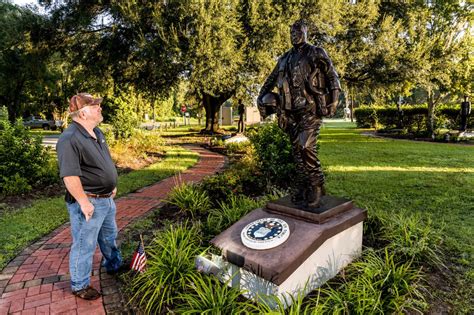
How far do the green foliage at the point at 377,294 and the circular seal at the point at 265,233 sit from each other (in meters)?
0.63

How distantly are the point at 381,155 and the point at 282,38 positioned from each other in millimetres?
6625

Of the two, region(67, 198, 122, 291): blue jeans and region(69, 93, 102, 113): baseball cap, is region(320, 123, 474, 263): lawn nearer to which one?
region(67, 198, 122, 291): blue jeans

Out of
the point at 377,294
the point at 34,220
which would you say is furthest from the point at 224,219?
the point at 34,220

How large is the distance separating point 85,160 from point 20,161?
224 inches

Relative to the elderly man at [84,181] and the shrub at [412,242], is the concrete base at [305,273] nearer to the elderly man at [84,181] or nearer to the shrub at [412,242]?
the shrub at [412,242]

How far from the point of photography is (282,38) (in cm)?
1455

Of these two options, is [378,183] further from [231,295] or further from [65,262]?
[65,262]

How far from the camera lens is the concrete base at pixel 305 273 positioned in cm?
310

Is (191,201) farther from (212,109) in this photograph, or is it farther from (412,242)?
(212,109)

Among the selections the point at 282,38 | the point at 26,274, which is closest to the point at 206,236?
the point at 26,274

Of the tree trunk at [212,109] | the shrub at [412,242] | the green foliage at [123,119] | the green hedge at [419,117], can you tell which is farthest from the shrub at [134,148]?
the green hedge at [419,117]

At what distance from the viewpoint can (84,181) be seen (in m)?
3.15

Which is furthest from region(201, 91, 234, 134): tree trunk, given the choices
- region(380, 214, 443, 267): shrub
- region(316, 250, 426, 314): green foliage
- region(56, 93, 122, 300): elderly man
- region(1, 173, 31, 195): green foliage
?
region(316, 250, 426, 314): green foliage

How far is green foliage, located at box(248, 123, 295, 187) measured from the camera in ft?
22.6
